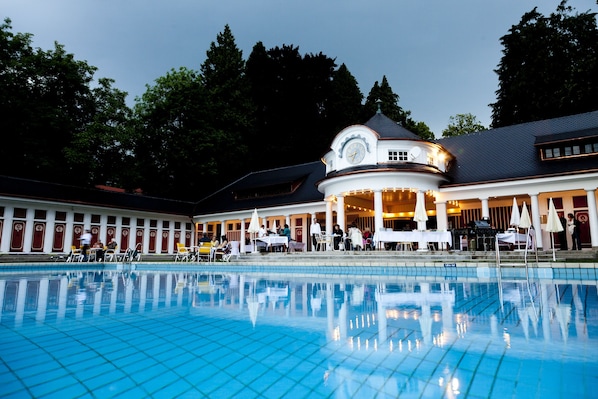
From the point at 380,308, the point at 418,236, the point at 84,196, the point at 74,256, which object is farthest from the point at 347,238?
the point at 84,196

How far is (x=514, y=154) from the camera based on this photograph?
2084 cm

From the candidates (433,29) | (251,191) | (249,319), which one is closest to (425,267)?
(249,319)

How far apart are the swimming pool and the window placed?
547 inches

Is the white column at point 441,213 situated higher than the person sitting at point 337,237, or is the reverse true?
the white column at point 441,213

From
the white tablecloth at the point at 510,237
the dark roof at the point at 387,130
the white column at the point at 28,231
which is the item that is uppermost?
the dark roof at the point at 387,130

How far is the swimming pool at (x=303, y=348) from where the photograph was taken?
2.63m

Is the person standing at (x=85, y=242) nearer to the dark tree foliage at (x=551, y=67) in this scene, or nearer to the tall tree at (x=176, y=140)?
the tall tree at (x=176, y=140)

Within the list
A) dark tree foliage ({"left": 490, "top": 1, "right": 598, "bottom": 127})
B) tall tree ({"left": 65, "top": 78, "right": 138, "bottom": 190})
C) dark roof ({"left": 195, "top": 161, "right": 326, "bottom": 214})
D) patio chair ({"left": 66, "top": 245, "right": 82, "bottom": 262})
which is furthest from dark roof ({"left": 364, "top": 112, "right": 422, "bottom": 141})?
tall tree ({"left": 65, "top": 78, "right": 138, "bottom": 190})

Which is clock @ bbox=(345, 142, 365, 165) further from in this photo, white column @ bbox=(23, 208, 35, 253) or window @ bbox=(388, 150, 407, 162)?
white column @ bbox=(23, 208, 35, 253)

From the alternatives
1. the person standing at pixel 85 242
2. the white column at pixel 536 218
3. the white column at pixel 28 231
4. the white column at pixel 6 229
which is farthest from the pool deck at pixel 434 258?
the white column at pixel 6 229

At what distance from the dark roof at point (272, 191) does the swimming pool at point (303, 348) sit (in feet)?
62.3

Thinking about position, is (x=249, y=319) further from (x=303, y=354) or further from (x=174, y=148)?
(x=174, y=148)

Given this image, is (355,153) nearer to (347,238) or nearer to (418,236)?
(347,238)

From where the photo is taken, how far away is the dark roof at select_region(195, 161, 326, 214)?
26.5 m
